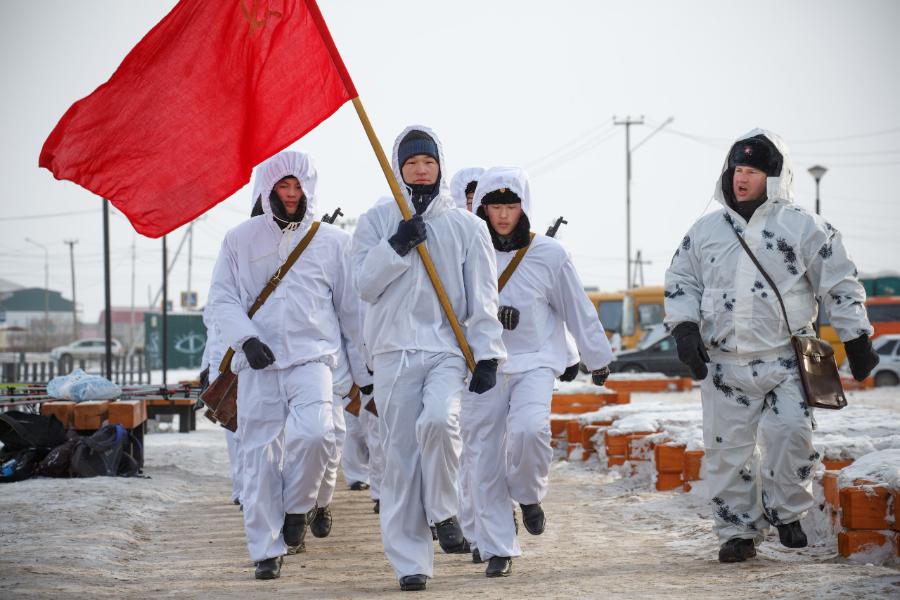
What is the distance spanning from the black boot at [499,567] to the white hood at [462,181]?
319 centimetres

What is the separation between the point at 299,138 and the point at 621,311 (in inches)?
1463

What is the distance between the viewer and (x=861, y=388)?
3194 cm

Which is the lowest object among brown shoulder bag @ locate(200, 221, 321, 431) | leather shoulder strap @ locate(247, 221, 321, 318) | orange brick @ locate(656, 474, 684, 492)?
orange brick @ locate(656, 474, 684, 492)

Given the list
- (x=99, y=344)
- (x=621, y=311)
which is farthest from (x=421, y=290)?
(x=99, y=344)

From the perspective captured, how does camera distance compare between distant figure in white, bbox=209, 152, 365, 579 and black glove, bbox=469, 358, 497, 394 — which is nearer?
black glove, bbox=469, 358, 497, 394

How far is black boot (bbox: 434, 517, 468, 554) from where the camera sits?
6148 millimetres

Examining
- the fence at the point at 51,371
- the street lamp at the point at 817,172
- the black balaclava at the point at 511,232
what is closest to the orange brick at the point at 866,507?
the black balaclava at the point at 511,232

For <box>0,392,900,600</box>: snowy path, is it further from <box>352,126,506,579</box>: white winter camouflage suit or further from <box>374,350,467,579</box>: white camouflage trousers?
<box>352,126,506,579</box>: white winter camouflage suit

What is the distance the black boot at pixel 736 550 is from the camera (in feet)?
21.7

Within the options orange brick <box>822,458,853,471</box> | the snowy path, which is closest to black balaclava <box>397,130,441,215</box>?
the snowy path

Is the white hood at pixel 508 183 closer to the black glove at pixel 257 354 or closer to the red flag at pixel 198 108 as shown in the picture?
the red flag at pixel 198 108

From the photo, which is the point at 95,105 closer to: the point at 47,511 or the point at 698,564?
the point at 47,511

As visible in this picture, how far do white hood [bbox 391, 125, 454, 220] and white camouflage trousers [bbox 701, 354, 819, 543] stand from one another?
1.77m

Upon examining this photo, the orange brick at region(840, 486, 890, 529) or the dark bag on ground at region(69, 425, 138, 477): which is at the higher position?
the orange brick at region(840, 486, 890, 529)
